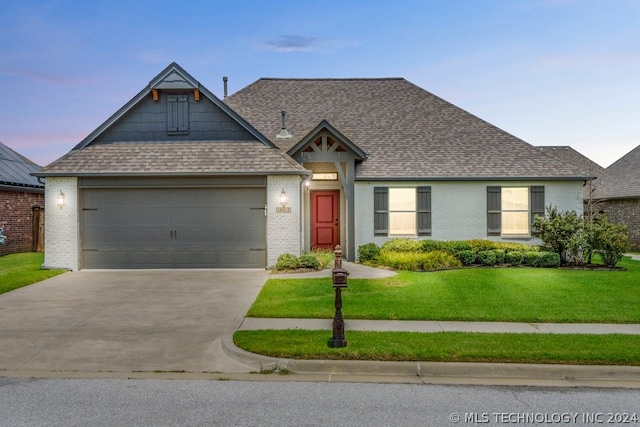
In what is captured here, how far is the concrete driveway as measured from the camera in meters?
6.52

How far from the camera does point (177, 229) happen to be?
50.7 ft

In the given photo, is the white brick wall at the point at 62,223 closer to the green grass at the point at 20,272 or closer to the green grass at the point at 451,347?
the green grass at the point at 20,272

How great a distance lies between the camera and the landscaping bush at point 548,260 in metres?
15.9

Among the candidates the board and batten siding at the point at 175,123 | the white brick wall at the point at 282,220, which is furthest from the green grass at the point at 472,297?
the board and batten siding at the point at 175,123

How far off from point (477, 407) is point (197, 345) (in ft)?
13.9

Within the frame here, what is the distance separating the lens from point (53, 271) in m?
14.9

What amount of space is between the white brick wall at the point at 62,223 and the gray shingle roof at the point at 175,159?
0.45m

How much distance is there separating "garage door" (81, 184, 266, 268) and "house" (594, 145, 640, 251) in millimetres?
19604

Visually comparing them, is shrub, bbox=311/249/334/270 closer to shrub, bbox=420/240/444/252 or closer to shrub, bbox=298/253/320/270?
shrub, bbox=298/253/320/270

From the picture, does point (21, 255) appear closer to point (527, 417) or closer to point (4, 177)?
point (4, 177)

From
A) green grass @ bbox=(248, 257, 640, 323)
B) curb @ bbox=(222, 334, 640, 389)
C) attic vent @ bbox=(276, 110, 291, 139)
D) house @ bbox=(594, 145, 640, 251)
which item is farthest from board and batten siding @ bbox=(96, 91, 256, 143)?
house @ bbox=(594, 145, 640, 251)

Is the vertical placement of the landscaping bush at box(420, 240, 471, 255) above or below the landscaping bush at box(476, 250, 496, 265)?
above

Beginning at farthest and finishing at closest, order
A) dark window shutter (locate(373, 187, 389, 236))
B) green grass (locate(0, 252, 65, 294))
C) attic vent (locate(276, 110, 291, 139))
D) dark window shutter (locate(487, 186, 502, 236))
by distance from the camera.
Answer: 1. attic vent (locate(276, 110, 291, 139))
2. dark window shutter (locate(487, 186, 502, 236))
3. dark window shutter (locate(373, 187, 389, 236))
4. green grass (locate(0, 252, 65, 294))

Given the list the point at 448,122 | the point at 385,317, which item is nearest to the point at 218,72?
the point at 448,122
